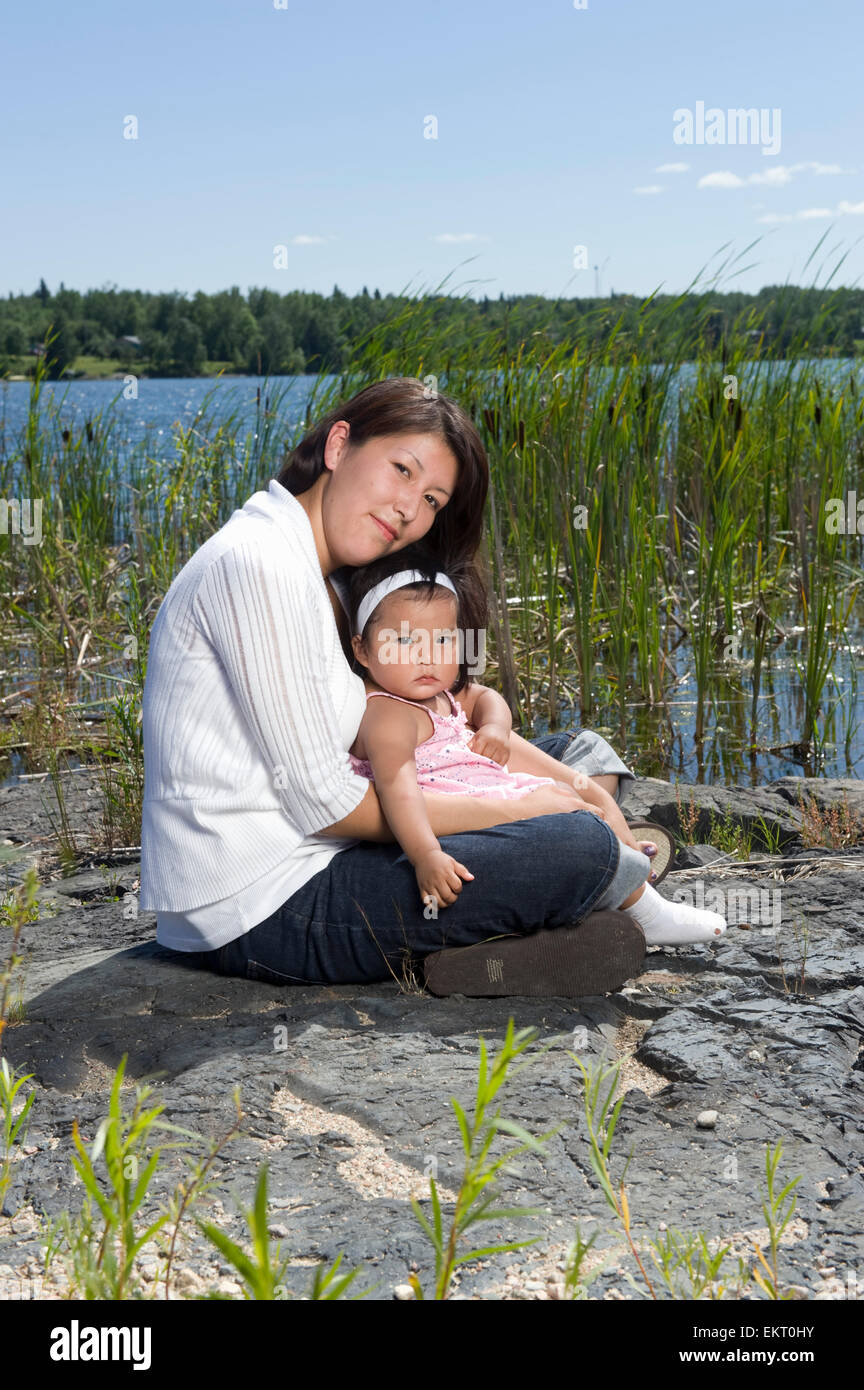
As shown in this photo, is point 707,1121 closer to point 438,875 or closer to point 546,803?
point 438,875

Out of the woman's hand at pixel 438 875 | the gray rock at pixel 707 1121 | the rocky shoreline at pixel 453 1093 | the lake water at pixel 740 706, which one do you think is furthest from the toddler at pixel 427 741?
the lake water at pixel 740 706

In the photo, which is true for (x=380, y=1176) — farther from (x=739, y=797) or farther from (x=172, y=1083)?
(x=739, y=797)

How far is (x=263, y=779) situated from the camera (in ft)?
8.25

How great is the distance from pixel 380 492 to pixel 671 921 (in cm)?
118

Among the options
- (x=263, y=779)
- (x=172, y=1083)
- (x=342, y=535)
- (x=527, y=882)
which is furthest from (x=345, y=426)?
(x=172, y=1083)

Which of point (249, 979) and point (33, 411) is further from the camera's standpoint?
point (33, 411)

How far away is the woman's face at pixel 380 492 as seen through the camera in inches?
104

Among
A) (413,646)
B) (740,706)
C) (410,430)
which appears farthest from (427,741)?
(740,706)

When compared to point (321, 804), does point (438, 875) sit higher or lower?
lower

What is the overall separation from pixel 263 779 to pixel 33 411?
14.1ft

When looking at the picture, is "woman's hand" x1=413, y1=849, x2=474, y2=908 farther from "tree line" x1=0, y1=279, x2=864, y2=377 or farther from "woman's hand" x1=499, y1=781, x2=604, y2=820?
"tree line" x1=0, y1=279, x2=864, y2=377

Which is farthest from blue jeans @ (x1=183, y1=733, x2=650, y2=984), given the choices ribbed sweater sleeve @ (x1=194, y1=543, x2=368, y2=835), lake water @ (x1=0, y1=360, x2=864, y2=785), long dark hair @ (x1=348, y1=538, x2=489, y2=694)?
lake water @ (x1=0, y1=360, x2=864, y2=785)

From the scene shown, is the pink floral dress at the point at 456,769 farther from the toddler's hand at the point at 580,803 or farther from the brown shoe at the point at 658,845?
the brown shoe at the point at 658,845

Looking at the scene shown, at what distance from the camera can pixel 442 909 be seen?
102 inches
